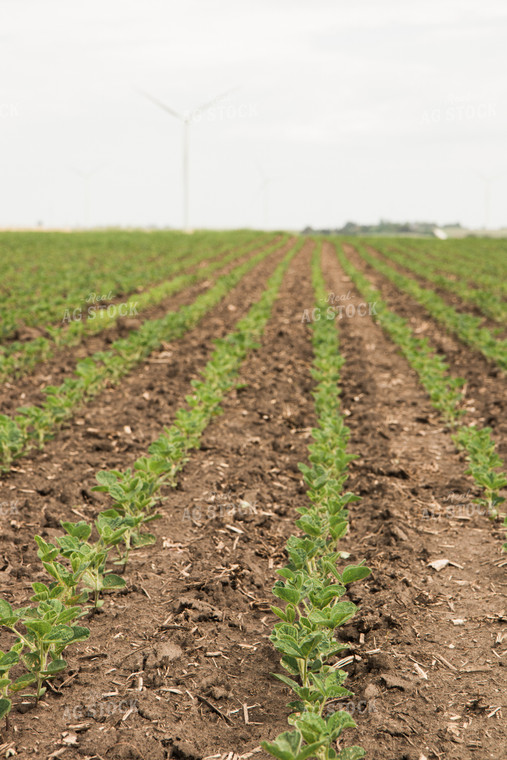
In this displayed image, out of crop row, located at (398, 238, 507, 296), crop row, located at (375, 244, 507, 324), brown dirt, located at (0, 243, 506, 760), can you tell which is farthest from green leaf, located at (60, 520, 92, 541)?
crop row, located at (398, 238, 507, 296)

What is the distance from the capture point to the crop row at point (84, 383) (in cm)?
631

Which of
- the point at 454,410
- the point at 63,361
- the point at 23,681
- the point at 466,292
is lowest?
the point at 23,681

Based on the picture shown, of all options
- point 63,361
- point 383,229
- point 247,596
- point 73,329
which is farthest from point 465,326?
point 383,229

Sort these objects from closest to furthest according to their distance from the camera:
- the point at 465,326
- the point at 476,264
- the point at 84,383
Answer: the point at 84,383 → the point at 465,326 → the point at 476,264

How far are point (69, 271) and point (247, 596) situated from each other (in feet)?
65.2

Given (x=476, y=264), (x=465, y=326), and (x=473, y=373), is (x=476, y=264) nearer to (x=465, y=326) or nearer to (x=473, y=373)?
(x=465, y=326)

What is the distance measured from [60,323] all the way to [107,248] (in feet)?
71.8

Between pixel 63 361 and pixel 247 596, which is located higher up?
pixel 63 361

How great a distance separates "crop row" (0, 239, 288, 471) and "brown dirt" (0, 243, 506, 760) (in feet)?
0.74

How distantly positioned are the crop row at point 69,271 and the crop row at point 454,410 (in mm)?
6933

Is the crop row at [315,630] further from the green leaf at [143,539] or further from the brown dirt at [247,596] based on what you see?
the green leaf at [143,539]

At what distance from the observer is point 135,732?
3043 millimetres

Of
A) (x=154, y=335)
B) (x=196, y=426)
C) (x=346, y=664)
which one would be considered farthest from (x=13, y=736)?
(x=154, y=335)

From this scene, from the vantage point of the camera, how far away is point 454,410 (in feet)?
26.1
